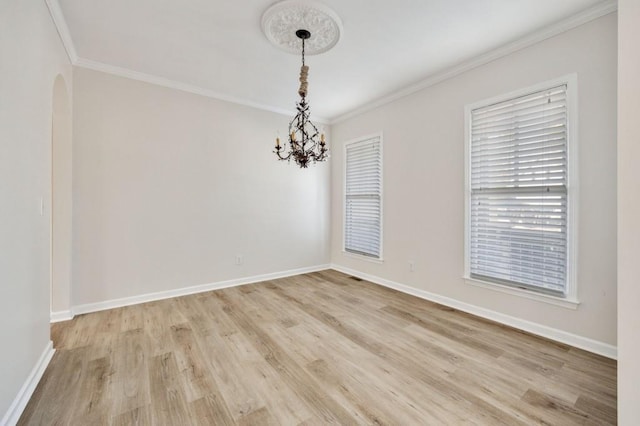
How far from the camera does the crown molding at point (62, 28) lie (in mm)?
2154

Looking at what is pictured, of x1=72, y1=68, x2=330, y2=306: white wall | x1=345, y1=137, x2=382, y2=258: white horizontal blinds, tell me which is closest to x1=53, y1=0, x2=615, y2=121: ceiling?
x1=72, y1=68, x2=330, y2=306: white wall

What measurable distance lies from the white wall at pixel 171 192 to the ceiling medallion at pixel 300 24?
69.6 inches

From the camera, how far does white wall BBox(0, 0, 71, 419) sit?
1.46m

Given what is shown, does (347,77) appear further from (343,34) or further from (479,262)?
(479,262)

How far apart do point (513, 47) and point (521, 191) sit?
4.68ft

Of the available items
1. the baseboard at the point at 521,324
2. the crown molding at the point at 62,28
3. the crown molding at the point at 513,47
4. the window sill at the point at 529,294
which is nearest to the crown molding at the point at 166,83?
the crown molding at the point at 62,28

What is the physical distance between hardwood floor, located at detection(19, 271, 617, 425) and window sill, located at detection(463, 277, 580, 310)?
356mm

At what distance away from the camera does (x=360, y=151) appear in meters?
4.64

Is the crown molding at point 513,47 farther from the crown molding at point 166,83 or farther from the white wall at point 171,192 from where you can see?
the white wall at point 171,192

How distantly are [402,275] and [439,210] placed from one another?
3.57 feet

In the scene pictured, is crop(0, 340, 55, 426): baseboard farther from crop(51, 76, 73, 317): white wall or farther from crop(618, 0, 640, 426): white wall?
crop(618, 0, 640, 426): white wall

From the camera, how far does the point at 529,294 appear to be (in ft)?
8.64

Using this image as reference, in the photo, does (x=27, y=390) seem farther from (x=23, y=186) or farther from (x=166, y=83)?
(x=166, y=83)

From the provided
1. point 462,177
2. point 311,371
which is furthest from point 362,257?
point 311,371
